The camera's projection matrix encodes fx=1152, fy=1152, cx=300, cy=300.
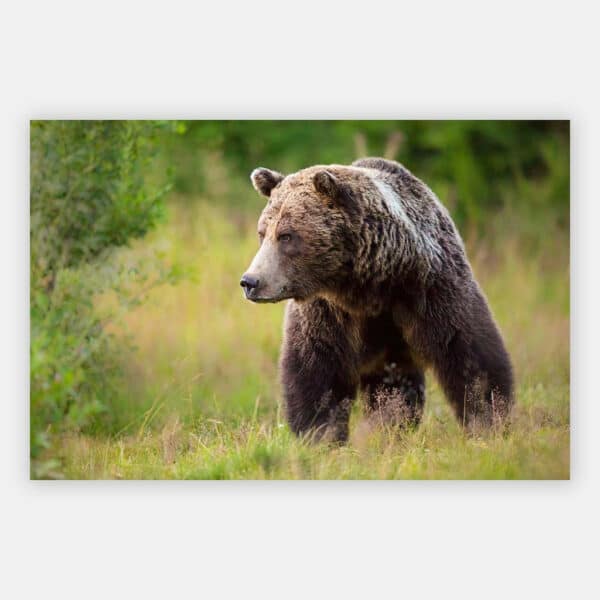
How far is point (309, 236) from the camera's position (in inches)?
247

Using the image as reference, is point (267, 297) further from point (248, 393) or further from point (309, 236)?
point (248, 393)

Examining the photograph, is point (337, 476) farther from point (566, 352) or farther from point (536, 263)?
point (536, 263)

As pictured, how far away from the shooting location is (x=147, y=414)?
24.2 feet

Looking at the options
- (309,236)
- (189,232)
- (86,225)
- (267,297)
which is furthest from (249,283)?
(189,232)

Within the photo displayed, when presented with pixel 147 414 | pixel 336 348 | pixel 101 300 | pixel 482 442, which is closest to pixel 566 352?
pixel 482 442

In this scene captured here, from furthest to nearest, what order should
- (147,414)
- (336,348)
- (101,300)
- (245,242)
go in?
(245,242) → (101,300) → (147,414) → (336,348)

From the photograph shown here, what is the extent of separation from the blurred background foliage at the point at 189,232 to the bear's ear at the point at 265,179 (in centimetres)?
121

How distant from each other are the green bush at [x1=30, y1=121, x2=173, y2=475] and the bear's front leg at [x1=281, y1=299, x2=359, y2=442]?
124 cm

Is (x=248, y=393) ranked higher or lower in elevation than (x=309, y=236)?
lower

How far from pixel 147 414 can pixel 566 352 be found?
9.03 ft

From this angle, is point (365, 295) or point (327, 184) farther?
point (365, 295)

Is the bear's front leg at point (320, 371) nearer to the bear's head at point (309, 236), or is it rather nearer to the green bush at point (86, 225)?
the bear's head at point (309, 236)

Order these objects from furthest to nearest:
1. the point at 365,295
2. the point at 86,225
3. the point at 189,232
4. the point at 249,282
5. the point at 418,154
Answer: the point at 189,232 < the point at 418,154 < the point at 86,225 < the point at 365,295 < the point at 249,282

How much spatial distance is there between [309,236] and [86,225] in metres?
2.07
